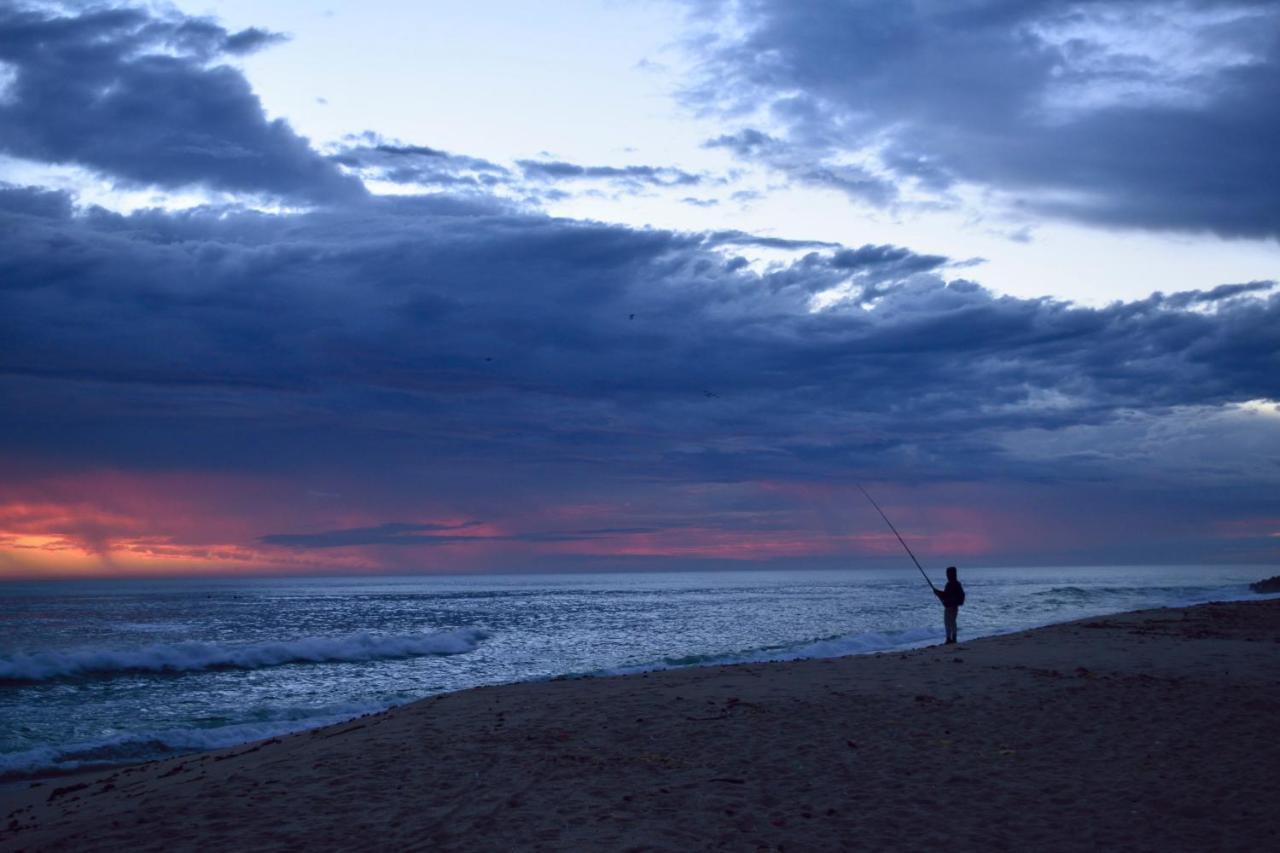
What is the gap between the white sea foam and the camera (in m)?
26.3

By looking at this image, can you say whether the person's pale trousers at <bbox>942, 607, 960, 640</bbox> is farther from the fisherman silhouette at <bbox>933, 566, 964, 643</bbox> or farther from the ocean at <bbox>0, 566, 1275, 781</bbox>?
the ocean at <bbox>0, 566, 1275, 781</bbox>

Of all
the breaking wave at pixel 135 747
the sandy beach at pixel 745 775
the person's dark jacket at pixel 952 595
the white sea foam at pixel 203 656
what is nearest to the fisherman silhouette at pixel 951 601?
the person's dark jacket at pixel 952 595

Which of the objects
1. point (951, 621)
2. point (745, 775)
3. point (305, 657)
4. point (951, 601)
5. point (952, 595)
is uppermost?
point (952, 595)

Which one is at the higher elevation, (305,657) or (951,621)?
(951,621)

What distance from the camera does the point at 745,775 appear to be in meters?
9.44

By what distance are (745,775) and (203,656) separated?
84.7 feet

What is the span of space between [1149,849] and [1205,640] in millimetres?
18066

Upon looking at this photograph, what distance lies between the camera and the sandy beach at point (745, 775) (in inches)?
301

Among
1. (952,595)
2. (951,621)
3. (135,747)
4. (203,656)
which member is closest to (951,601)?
(952,595)

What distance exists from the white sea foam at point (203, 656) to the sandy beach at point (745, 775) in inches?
624

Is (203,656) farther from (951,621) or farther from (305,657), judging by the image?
(951,621)

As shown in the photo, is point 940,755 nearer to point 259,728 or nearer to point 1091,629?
point 259,728

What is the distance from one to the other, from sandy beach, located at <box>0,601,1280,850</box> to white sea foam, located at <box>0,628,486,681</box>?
52.0 ft

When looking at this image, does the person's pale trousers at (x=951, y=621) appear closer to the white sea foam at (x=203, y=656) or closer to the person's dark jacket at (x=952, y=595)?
the person's dark jacket at (x=952, y=595)
